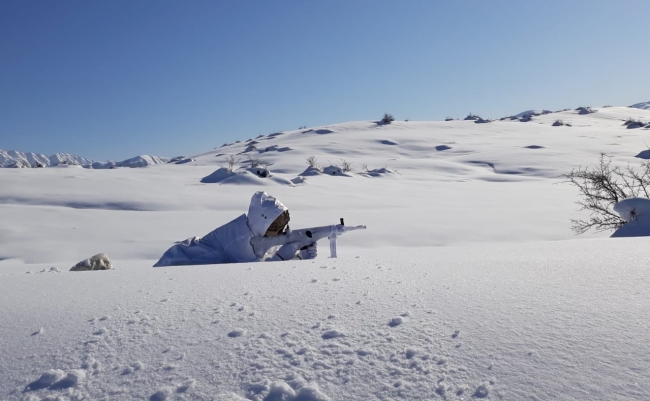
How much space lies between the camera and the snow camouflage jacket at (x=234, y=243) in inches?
141

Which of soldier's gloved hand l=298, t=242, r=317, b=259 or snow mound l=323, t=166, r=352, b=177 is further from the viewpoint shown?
snow mound l=323, t=166, r=352, b=177

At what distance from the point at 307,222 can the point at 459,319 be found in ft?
18.6

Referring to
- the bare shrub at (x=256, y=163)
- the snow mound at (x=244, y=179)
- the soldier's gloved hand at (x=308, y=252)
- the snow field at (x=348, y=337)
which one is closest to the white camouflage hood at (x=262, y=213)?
the soldier's gloved hand at (x=308, y=252)

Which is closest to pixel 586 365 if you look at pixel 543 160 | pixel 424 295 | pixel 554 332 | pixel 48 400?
pixel 554 332

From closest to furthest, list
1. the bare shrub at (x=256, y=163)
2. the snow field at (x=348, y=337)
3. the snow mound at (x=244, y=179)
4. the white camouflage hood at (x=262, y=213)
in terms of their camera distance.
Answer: the snow field at (x=348, y=337) < the white camouflage hood at (x=262, y=213) < the snow mound at (x=244, y=179) < the bare shrub at (x=256, y=163)

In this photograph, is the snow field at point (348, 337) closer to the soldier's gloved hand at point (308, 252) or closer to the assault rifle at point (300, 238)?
the assault rifle at point (300, 238)

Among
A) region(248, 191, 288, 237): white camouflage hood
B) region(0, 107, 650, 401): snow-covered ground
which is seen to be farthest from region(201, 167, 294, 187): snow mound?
region(0, 107, 650, 401): snow-covered ground

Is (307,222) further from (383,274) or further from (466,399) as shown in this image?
(466,399)

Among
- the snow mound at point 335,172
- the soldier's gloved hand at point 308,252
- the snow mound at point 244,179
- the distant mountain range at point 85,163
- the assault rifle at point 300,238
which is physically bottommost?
the soldier's gloved hand at point 308,252

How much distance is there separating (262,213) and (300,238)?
41cm

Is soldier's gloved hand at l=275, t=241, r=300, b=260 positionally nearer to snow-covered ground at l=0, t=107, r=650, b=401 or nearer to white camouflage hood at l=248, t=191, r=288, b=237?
white camouflage hood at l=248, t=191, r=288, b=237

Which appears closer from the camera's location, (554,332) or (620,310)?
(554,332)

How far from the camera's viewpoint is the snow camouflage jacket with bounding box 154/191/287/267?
11.8 ft

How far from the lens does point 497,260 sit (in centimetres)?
257
